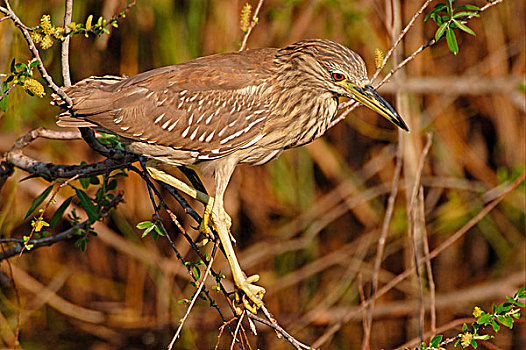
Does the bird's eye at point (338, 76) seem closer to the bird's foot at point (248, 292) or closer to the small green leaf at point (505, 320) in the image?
the bird's foot at point (248, 292)

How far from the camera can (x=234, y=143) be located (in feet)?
11.0

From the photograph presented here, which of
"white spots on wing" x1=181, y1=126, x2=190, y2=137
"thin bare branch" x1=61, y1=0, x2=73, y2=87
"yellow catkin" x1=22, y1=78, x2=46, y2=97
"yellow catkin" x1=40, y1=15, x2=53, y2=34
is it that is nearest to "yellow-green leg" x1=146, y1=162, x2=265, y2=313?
"white spots on wing" x1=181, y1=126, x2=190, y2=137

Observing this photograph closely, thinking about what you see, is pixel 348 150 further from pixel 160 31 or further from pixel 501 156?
pixel 160 31

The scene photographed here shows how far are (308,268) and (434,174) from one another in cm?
163

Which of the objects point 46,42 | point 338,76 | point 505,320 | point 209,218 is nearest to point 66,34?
point 46,42

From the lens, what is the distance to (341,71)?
3.21 meters

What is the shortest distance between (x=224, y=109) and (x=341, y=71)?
0.62 m

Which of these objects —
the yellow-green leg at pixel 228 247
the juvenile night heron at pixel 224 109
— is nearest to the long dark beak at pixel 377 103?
the juvenile night heron at pixel 224 109

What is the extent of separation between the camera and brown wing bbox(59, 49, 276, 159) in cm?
338

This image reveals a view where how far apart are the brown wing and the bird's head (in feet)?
0.74

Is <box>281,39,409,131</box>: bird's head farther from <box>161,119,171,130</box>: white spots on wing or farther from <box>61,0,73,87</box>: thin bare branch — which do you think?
<box>61,0,73,87</box>: thin bare branch

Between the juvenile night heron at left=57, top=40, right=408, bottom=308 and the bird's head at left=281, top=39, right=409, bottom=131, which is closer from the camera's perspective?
the bird's head at left=281, top=39, right=409, bottom=131

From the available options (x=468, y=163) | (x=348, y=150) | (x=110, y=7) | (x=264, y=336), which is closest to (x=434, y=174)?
(x=468, y=163)

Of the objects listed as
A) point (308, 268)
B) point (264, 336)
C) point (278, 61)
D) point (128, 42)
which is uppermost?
point (128, 42)
